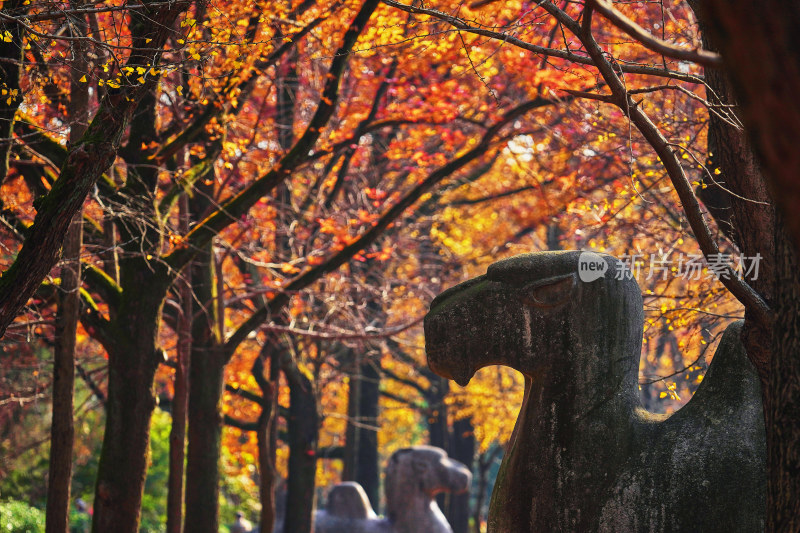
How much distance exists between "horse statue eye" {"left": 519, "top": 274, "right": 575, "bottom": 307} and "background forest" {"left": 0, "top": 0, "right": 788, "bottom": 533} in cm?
67

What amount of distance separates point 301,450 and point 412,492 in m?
2.16

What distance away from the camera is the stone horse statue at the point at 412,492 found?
533 inches

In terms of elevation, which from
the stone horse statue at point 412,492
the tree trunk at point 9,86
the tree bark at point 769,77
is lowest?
the stone horse statue at point 412,492

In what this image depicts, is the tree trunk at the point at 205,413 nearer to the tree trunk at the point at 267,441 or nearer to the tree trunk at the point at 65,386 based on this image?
the tree trunk at the point at 267,441

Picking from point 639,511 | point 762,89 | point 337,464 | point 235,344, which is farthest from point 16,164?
point 337,464

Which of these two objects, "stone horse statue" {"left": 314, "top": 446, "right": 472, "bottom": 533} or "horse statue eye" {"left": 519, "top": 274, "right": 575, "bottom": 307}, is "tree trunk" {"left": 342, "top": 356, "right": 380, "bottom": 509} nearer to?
"stone horse statue" {"left": 314, "top": 446, "right": 472, "bottom": 533}

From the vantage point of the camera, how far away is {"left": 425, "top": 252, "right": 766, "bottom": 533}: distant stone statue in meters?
4.28

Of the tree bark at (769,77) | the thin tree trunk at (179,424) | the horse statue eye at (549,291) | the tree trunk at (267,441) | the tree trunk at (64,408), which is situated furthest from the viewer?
the tree trunk at (267,441)

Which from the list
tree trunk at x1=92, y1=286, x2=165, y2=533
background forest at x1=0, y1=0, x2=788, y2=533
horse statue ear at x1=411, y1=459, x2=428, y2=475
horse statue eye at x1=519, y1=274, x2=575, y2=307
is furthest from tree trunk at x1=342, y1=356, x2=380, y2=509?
horse statue eye at x1=519, y1=274, x2=575, y2=307

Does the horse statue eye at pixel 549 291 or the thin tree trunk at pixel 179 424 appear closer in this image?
the horse statue eye at pixel 549 291

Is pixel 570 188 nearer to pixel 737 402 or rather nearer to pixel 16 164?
pixel 16 164

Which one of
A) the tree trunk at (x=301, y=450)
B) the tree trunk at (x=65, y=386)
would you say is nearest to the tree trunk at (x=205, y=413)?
the tree trunk at (x=65, y=386)
